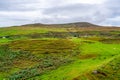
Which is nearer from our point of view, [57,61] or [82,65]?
[82,65]

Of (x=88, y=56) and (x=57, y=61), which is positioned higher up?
(x=88, y=56)

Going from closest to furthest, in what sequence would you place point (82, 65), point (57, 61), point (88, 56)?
point (82, 65) < point (57, 61) < point (88, 56)

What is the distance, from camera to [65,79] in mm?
50781

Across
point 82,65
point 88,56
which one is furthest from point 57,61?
point 82,65

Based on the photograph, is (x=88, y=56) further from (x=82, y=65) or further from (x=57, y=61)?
(x=82, y=65)

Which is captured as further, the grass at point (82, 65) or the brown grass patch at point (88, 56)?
the brown grass patch at point (88, 56)

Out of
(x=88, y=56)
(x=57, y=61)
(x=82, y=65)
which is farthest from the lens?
(x=88, y=56)

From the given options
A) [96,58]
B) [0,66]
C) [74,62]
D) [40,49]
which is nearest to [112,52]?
[96,58]

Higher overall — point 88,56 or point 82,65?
point 88,56

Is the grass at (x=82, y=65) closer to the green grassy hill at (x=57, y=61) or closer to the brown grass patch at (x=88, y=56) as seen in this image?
the green grassy hill at (x=57, y=61)

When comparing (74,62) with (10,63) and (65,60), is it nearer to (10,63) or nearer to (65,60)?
(65,60)

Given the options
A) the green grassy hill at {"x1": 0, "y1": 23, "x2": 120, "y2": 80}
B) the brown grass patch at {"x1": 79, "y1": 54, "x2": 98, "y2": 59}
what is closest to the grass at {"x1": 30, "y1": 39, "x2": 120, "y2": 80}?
the green grassy hill at {"x1": 0, "y1": 23, "x2": 120, "y2": 80}

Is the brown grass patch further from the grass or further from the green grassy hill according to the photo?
the grass

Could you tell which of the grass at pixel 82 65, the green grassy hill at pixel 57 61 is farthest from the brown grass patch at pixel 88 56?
the grass at pixel 82 65
